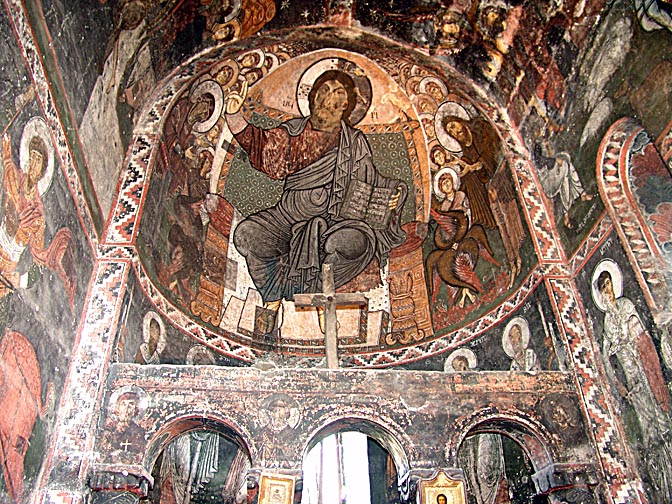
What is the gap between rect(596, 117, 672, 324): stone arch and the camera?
6.84 metres

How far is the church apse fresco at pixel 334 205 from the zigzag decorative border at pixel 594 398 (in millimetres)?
936

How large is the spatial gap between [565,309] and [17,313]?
644 cm

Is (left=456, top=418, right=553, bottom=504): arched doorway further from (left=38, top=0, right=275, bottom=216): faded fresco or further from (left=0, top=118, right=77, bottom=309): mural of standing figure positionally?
(left=38, top=0, right=275, bottom=216): faded fresco

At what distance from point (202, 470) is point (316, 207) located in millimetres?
4957

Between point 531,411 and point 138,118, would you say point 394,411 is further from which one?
point 138,118

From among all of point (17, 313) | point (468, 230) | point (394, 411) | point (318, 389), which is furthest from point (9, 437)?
point (468, 230)

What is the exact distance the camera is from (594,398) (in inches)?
295

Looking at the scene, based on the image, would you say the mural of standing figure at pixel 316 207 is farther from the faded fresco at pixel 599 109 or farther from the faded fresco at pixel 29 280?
the faded fresco at pixel 29 280

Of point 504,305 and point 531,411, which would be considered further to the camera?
point 504,305

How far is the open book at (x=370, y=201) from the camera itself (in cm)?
1108

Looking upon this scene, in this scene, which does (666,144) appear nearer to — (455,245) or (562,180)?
(562,180)

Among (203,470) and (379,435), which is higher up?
(203,470)

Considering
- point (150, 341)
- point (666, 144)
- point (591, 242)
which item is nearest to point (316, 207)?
point (150, 341)

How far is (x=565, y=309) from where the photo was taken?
26.9 feet
